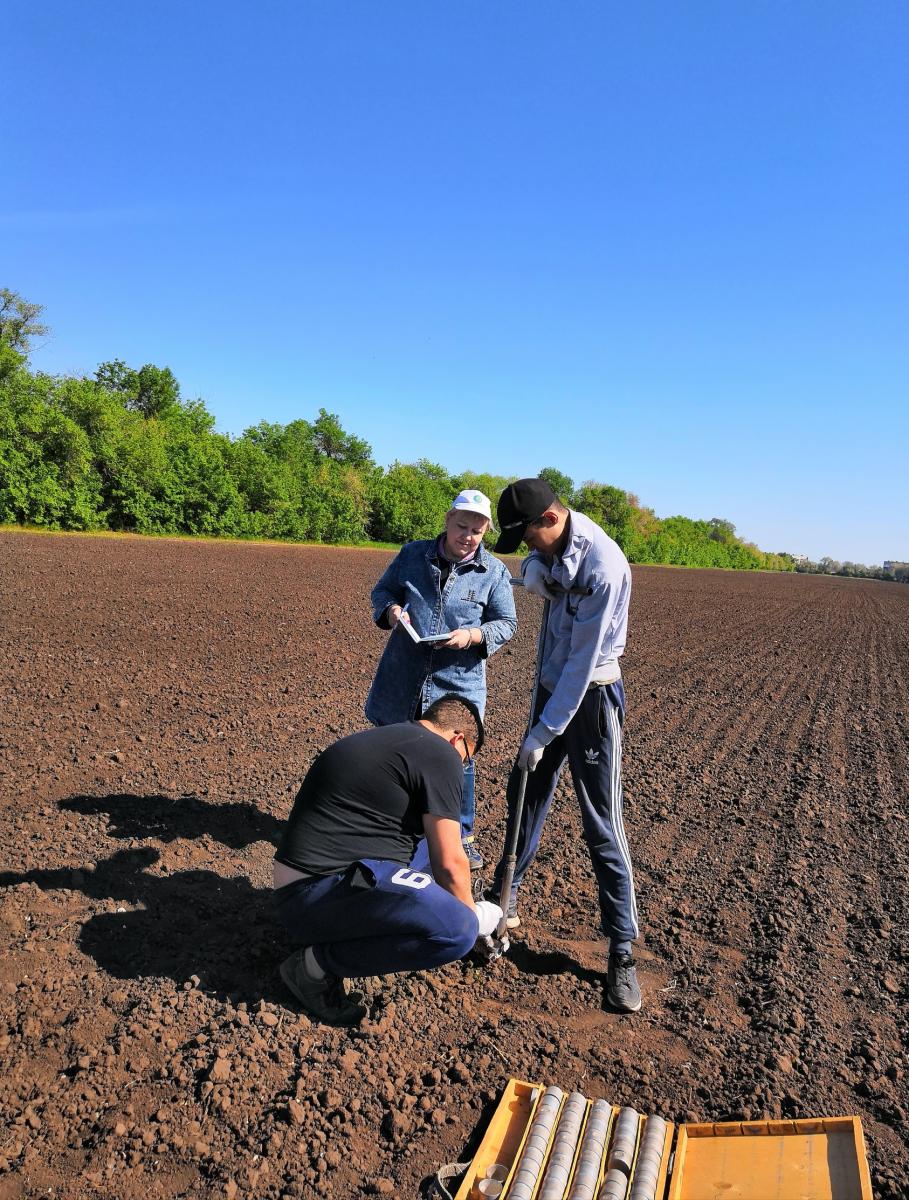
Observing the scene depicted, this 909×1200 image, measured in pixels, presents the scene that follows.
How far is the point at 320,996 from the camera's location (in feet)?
9.45

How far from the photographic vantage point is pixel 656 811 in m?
5.45

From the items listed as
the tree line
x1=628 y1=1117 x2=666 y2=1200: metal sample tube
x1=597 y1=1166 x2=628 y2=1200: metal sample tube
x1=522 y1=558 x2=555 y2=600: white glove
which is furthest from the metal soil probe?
the tree line

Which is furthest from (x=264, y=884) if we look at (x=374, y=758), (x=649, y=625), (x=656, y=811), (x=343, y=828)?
(x=649, y=625)

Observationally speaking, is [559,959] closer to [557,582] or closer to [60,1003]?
[557,582]

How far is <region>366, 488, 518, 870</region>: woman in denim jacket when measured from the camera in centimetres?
368

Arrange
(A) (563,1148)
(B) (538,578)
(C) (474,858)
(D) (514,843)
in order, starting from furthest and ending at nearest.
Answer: (C) (474,858)
(D) (514,843)
(B) (538,578)
(A) (563,1148)

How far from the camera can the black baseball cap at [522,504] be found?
2904mm

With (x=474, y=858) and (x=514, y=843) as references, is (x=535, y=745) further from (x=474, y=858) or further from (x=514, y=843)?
(x=474, y=858)

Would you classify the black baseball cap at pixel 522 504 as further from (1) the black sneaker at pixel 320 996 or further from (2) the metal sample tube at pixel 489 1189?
(2) the metal sample tube at pixel 489 1189

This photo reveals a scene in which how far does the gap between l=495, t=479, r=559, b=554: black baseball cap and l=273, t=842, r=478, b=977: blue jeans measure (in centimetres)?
127

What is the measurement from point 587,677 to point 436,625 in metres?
0.94

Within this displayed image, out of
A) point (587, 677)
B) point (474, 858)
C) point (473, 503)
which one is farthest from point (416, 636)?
point (474, 858)

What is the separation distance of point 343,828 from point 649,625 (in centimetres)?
1520

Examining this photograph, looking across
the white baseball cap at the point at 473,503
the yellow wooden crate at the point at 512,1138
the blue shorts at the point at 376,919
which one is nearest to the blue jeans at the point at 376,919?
the blue shorts at the point at 376,919
